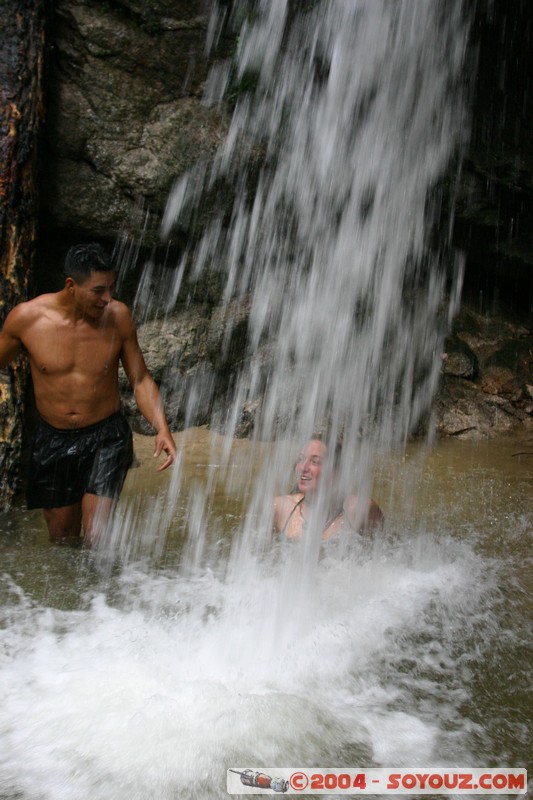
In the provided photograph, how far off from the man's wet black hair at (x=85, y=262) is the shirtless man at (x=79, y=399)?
1.1 inches

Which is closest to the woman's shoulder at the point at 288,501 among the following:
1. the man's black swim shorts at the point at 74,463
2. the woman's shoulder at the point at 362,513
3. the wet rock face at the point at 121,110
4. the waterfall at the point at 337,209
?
the woman's shoulder at the point at 362,513

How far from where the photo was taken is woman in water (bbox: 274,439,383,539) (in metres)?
3.84

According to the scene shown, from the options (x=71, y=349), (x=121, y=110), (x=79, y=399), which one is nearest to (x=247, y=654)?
(x=79, y=399)

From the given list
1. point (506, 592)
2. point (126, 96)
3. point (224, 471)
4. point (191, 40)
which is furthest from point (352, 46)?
point (506, 592)

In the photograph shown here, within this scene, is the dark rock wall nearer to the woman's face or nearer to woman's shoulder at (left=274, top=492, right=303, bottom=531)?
woman's shoulder at (left=274, top=492, right=303, bottom=531)

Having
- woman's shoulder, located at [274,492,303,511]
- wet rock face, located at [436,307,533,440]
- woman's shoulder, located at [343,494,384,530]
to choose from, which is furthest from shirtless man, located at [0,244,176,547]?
wet rock face, located at [436,307,533,440]

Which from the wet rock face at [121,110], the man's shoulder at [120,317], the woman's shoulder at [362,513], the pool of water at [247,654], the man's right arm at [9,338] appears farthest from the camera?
the wet rock face at [121,110]

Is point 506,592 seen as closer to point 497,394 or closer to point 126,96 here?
point 497,394

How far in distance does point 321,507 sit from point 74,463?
4.77 ft

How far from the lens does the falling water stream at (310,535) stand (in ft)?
7.11

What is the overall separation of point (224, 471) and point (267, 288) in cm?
203

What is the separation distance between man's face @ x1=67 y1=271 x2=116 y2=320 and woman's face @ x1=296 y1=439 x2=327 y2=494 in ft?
4.81

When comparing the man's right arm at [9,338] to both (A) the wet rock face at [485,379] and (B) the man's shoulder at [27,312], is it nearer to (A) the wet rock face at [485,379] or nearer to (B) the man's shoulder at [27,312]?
(B) the man's shoulder at [27,312]

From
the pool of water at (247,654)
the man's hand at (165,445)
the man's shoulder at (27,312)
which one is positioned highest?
the man's shoulder at (27,312)
